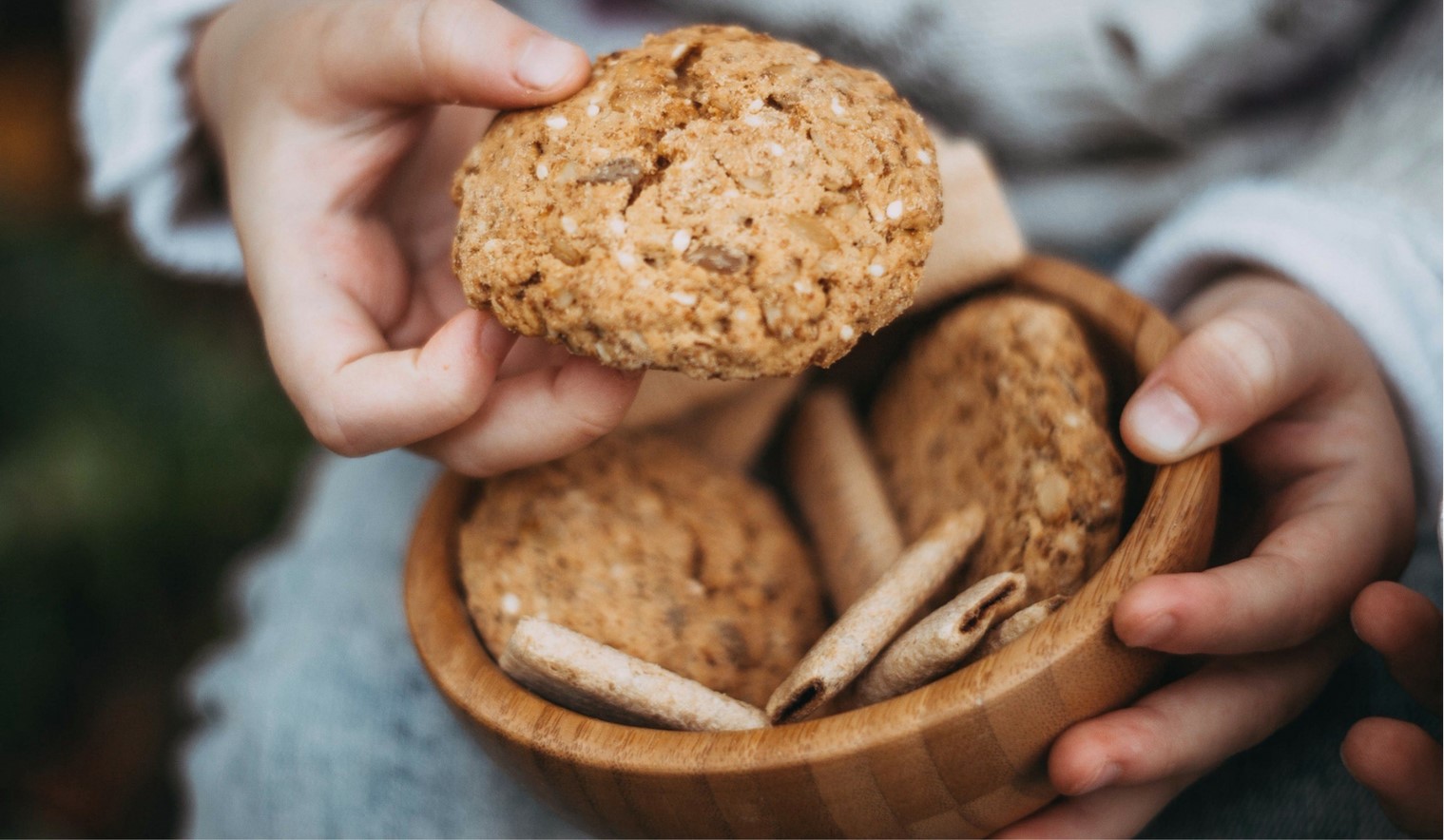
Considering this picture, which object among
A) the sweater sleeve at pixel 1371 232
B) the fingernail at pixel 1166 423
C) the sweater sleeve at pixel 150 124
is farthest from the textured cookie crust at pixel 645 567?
the sweater sleeve at pixel 150 124

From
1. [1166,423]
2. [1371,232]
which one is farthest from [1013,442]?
[1371,232]

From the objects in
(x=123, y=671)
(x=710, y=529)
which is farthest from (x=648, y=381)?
(x=123, y=671)

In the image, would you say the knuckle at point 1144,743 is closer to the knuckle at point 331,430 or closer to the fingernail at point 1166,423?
the fingernail at point 1166,423

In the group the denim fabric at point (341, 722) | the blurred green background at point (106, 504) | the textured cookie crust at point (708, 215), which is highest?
the textured cookie crust at point (708, 215)

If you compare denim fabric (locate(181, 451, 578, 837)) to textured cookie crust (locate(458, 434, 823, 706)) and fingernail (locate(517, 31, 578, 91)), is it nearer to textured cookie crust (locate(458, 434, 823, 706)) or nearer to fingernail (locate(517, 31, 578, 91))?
textured cookie crust (locate(458, 434, 823, 706))

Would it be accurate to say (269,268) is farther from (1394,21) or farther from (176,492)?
(1394,21)

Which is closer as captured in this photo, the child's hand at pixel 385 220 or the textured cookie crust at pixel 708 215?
the textured cookie crust at pixel 708 215

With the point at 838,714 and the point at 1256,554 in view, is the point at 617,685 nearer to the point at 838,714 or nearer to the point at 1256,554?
the point at 838,714
